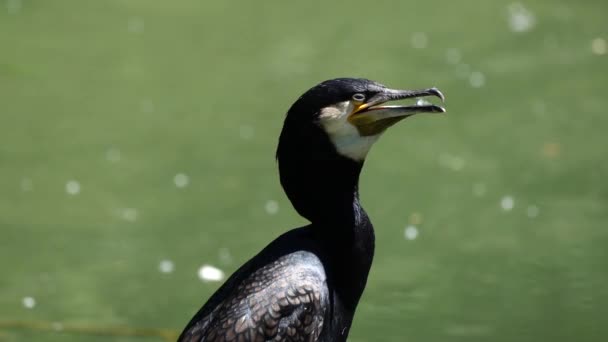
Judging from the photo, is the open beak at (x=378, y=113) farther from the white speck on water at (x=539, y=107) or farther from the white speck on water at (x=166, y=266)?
the white speck on water at (x=539, y=107)

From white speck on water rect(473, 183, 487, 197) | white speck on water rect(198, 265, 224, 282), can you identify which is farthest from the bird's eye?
white speck on water rect(473, 183, 487, 197)

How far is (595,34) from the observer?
9.45 m

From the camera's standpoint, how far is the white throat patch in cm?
438

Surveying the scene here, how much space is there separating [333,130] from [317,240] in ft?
1.48

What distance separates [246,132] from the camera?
27.4 feet

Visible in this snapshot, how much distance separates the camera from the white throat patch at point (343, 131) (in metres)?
4.38

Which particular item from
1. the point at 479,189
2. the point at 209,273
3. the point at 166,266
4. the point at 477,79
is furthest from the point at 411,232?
the point at 477,79

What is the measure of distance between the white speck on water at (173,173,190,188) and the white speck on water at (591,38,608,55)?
11.7 feet

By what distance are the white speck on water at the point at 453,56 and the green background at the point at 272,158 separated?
18 millimetres

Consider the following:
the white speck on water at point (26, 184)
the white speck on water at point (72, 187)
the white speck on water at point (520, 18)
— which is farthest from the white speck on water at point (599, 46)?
the white speck on water at point (26, 184)

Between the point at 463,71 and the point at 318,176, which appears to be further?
the point at 463,71

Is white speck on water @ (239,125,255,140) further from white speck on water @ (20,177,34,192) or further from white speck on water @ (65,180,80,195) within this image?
white speck on water @ (20,177,34,192)

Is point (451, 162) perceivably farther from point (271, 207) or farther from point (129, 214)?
point (129, 214)

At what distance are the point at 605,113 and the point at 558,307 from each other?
2.45 meters
